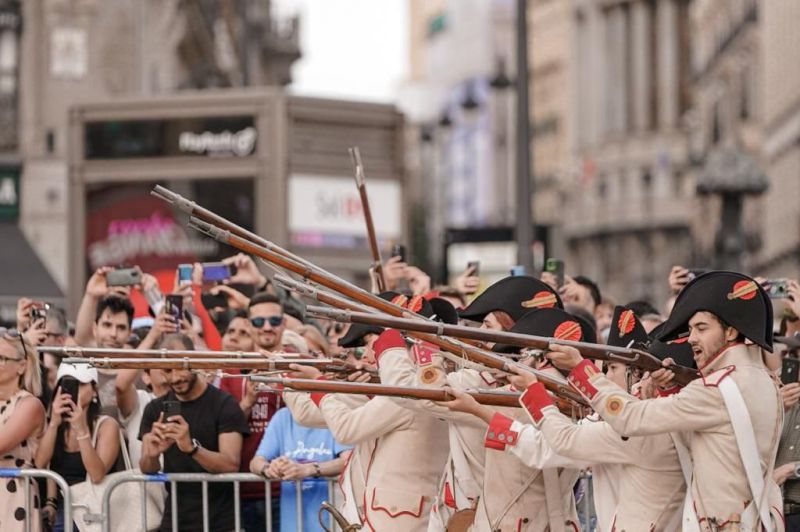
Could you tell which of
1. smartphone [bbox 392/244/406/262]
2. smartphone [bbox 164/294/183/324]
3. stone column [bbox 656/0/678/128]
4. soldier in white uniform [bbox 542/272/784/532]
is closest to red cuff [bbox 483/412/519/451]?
soldier in white uniform [bbox 542/272/784/532]

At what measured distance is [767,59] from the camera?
3201 inches

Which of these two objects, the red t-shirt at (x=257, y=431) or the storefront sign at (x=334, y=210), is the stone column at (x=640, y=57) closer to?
the storefront sign at (x=334, y=210)

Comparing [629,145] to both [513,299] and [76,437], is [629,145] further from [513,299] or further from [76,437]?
[513,299]

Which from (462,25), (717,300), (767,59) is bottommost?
(717,300)

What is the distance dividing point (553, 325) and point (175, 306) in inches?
119

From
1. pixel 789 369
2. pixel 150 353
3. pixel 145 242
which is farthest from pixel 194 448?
pixel 145 242

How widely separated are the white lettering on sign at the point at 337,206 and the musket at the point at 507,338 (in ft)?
45.4

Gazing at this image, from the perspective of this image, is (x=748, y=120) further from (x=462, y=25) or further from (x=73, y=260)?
(x=462, y=25)

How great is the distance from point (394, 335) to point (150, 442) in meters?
A: 1.98

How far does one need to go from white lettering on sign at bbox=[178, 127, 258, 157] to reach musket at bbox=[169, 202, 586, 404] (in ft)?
43.1

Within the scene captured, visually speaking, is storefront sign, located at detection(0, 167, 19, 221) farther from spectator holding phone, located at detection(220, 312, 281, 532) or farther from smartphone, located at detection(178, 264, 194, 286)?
spectator holding phone, located at detection(220, 312, 281, 532)

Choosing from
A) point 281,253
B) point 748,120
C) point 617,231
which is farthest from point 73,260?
point 617,231

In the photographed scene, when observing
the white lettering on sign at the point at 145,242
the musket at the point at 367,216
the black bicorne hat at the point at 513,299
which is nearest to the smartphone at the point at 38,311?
the musket at the point at 367,216

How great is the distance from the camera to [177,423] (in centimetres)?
1022
